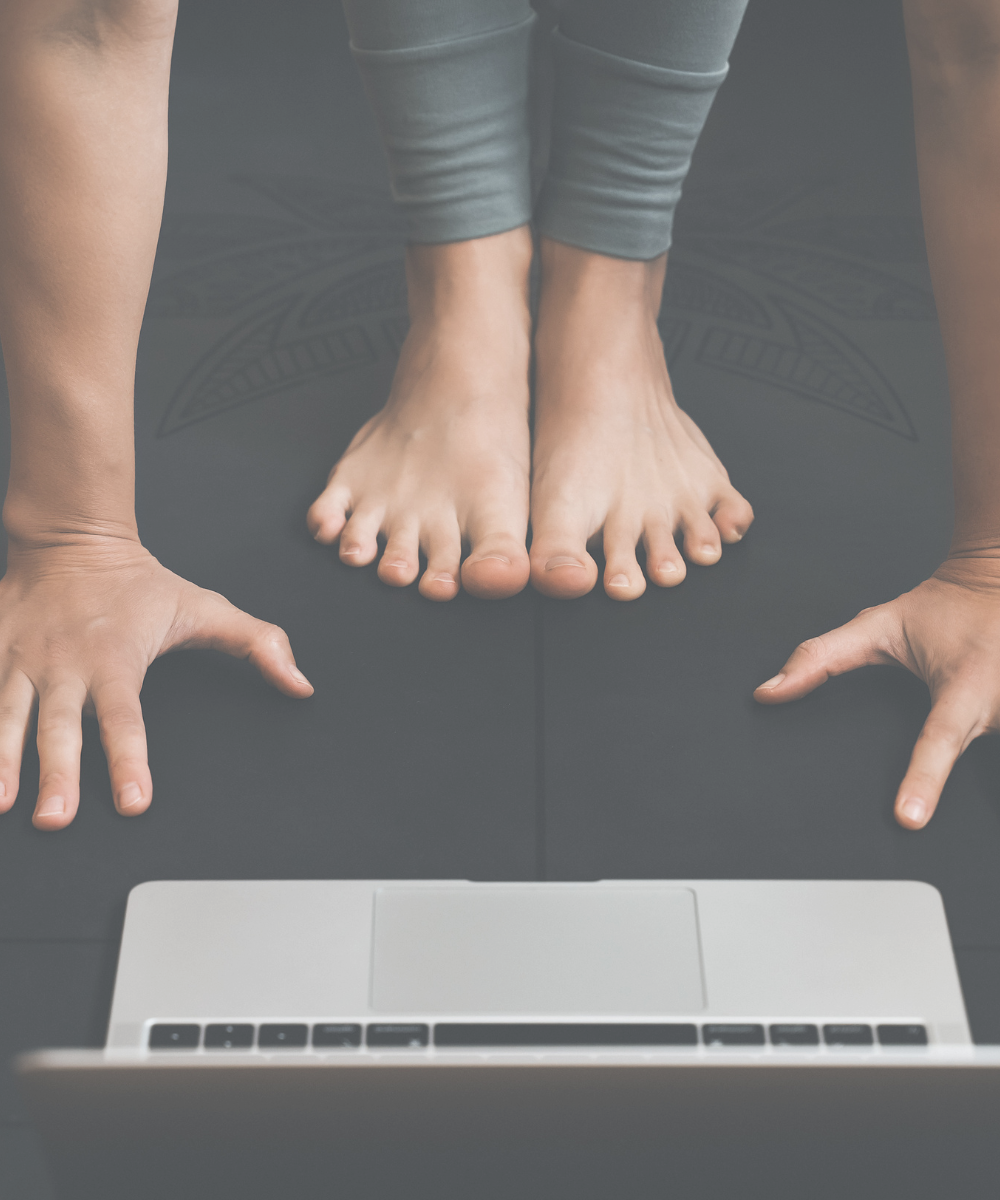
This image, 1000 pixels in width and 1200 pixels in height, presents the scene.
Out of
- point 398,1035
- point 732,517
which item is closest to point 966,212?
point 732,517

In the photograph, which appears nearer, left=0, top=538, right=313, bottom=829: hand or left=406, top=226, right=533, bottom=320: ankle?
left=0, top=538, right=313, bottom=829: hand

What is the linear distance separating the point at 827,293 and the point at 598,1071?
0.97 metres

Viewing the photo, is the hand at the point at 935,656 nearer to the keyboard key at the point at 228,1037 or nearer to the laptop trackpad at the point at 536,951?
the laptop trackpad at the point at 536,951

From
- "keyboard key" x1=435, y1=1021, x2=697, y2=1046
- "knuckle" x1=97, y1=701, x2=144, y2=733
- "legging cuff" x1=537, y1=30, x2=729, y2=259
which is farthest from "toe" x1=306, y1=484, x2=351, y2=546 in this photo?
"keyboard key" x1=435, y1=1021, x2=697, y2=1046

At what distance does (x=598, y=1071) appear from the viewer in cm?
31

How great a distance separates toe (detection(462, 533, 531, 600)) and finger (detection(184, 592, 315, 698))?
0.47 ft

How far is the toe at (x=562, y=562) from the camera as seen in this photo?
753mm

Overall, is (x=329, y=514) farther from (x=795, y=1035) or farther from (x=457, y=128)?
(x=795, y=1035)

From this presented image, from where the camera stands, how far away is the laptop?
1.01ft

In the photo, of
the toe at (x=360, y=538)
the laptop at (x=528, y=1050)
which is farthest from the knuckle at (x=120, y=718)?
the toe at (x=360, y=538)

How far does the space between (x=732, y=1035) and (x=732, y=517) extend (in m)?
0.44

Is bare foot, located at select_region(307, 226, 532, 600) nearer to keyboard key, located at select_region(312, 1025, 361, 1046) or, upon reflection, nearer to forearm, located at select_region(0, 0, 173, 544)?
forearm, located at select_region(0, 0, 173, 544)

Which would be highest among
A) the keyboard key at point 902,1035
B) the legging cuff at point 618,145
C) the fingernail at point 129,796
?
the legging cuff at point 618,145

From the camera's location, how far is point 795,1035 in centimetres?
50
